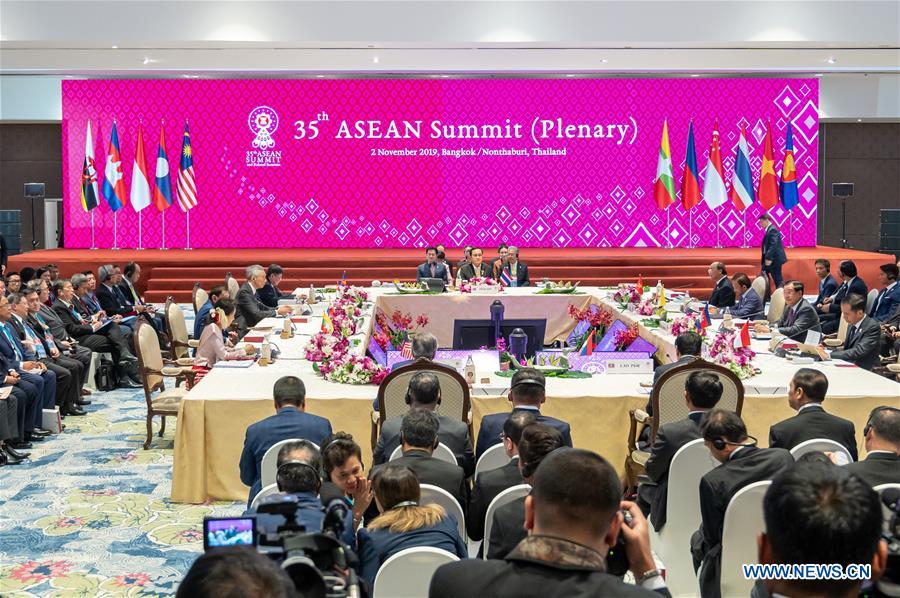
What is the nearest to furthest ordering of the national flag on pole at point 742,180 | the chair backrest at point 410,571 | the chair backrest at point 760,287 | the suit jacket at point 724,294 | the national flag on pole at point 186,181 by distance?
the chair backrest at point 410,571
the suit jacket at point 724,294
the chair backrest at point 760,287
the national flag on pole at point 186,181
the national flag on pole at point 742,180

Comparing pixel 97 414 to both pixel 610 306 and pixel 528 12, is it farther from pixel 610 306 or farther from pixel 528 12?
pixel 528 12

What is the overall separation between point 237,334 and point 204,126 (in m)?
9.41

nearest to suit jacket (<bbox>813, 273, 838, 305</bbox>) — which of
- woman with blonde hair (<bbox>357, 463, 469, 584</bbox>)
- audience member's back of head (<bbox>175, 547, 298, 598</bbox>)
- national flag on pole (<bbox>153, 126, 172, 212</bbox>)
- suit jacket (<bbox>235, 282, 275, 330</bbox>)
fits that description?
suit jacket (<bbox>235, 282, 275, 330</bbox>)

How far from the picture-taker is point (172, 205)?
18547 mm

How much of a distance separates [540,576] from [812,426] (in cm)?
328

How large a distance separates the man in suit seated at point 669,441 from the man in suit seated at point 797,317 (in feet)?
12.8

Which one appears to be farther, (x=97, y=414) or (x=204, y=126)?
(x=204, y=126)

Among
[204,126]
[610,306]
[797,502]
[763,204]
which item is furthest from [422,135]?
[797,502]

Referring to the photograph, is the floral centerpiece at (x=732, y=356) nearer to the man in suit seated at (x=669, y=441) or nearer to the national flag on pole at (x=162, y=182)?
the man in suit seated at (x=669, y=441)

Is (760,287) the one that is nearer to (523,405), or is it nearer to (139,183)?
(523,405)

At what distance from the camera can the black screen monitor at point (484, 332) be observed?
37.1 ft

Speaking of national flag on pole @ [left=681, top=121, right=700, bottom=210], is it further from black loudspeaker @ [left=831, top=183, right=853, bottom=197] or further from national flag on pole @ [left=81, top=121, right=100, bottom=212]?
national flag on pole @ [left=81, top=121, right=100, bottom=212]

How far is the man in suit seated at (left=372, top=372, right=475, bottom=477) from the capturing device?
4949 mm

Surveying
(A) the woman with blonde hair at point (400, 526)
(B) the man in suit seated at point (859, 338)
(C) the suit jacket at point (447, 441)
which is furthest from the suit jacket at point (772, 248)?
(A) the woman with blonde hair at point (400, 526)
